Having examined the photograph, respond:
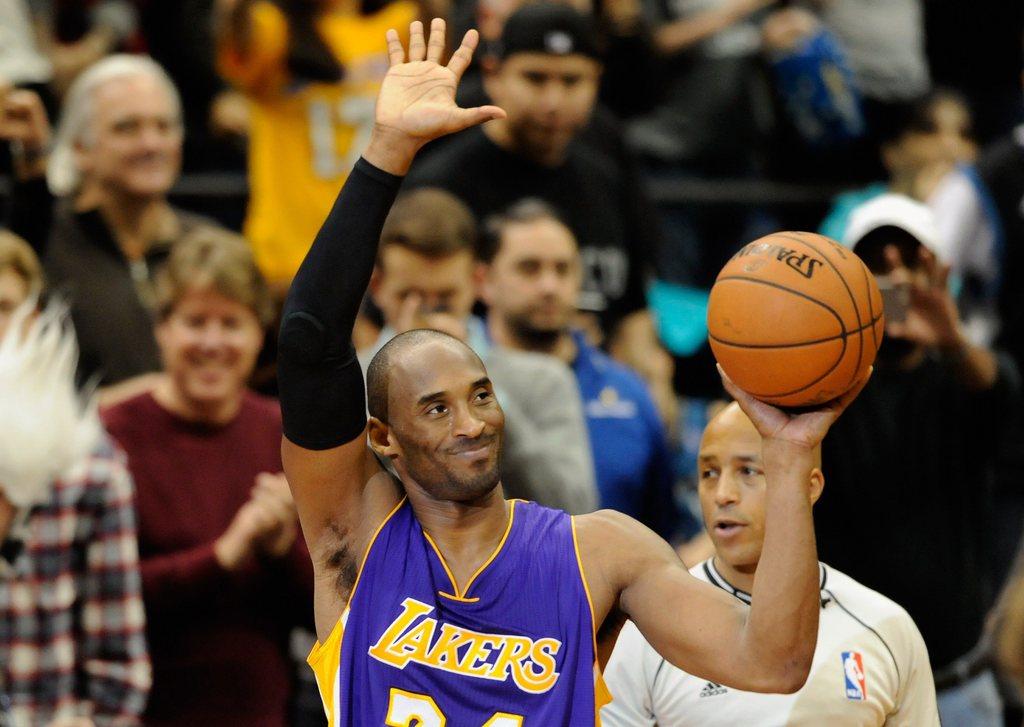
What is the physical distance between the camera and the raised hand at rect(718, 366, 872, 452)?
3387 millimetres

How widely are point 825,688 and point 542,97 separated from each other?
347 centimetres

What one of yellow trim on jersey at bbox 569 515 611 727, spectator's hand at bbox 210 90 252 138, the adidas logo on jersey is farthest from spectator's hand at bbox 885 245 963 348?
spectator's hand at bbox 210 90 252 138

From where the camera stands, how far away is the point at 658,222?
781 cm

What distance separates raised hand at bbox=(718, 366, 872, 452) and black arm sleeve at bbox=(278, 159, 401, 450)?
0.85 m

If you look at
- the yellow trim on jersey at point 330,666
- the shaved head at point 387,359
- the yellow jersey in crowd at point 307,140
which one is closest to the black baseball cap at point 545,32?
the yellow jersey in crowd at point 307,140

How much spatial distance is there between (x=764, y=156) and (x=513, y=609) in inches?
241

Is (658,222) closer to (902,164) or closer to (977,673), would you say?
(902,164)

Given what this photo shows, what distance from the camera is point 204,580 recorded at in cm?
539

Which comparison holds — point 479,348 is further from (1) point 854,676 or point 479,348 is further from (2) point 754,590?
(2) point 754,590

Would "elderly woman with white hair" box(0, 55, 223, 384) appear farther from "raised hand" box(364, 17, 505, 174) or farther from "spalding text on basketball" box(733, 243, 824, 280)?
"spalding text on basketball" box(733, 243, 824, 280)

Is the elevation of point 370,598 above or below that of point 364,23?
below

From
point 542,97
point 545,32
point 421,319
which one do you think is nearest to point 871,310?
point 421,319

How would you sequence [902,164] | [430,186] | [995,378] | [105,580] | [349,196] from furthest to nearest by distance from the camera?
[902,164] → [430,186] → [995,378] → [105,580] → [349,196]

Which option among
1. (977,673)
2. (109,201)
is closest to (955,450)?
(977,673)
